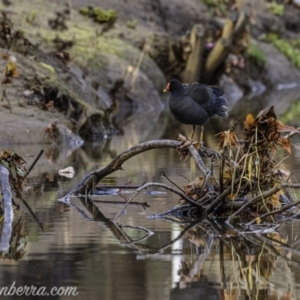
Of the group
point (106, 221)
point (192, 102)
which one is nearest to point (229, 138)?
point (106, 221)

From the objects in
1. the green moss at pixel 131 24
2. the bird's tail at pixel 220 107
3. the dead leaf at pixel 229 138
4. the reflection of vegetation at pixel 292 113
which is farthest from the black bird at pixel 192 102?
the green moss at pixel 131 24

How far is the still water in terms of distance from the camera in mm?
6168

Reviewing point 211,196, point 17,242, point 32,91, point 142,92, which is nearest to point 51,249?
point 17,242

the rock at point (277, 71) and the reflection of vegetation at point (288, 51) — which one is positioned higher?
the reflection of vegetation at point (288, 51)

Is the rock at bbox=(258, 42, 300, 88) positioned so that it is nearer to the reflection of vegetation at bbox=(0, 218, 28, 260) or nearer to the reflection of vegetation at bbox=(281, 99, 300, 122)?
the reflection of vegetation at bbox=(281, 99, 300, 122)

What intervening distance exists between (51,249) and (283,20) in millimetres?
36206

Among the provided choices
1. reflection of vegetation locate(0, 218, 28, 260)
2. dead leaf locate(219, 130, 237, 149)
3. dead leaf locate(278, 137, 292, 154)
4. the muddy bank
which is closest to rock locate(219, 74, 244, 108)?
the muddy bank

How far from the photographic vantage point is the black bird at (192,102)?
10758 millimetres

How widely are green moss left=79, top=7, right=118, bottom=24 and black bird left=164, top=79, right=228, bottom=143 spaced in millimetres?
18017

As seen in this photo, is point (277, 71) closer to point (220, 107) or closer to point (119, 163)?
point (220, 107)

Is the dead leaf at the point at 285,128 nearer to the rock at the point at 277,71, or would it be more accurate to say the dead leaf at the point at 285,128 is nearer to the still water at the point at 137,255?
the still water at the point at 137,255

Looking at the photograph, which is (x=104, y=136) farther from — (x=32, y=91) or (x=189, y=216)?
(x=189, y=216)

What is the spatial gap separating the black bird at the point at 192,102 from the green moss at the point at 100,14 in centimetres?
1802

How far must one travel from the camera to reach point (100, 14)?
2898 centimetres
